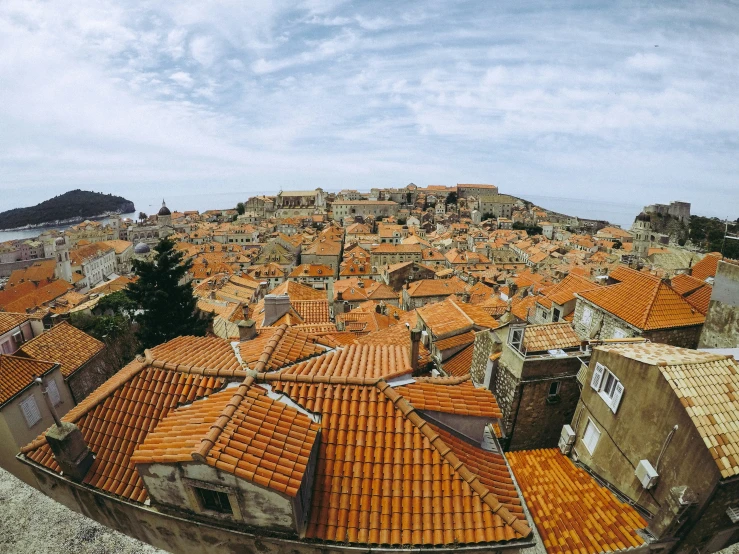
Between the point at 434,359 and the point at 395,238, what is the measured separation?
7740cm

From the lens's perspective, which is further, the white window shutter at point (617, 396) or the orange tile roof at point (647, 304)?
the orange tile roof at point (647, 304)

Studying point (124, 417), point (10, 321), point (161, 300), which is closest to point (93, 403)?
point (124, 417)

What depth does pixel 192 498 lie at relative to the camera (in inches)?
207

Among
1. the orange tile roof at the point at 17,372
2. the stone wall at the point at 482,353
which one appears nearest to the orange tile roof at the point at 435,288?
the stone wall at the point at 482,353

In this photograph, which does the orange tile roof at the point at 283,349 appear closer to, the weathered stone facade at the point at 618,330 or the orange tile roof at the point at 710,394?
the orange tile roof at the point at 710,394

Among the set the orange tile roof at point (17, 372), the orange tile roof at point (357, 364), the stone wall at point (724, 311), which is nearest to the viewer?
the orange tile roof at point (357, 364)

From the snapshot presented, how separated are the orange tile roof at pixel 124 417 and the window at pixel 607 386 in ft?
27.6

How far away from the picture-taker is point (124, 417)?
6.70 m

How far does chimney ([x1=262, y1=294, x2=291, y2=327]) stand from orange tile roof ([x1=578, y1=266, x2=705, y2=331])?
1416 centimetres

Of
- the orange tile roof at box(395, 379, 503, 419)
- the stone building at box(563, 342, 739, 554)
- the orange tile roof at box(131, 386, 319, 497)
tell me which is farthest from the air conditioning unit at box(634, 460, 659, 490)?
the orange tile roof at box(131, 386, 319, 497)

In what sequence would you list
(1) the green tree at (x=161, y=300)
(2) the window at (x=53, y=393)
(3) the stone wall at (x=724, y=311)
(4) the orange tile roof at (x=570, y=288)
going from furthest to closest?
(1) the green tree at (x=161, y=300) < (4) the orange tile roof at (x=570, y=288) < (2) the window at (x=53, y=393) < (3) the stone wall at (x=724, y=311)

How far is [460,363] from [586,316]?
554 centimetres

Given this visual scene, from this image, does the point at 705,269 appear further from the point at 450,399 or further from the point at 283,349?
the point at 283,349

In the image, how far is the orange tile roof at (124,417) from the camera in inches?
243
